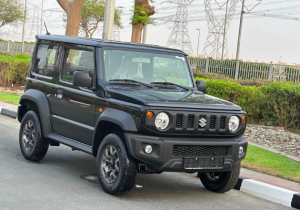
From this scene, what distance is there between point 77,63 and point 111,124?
138 centimetres

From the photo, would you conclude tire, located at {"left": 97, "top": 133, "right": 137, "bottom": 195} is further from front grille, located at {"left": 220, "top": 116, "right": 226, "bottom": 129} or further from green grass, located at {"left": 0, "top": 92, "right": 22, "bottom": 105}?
green grass, located at {"left": 0, "top": 92, "right": 22, "bottom": 105}

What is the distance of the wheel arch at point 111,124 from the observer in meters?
6.64

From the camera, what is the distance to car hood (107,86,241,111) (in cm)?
663

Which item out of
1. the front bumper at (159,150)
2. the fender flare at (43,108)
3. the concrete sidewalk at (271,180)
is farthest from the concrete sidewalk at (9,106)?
the front bumper at (159,150)

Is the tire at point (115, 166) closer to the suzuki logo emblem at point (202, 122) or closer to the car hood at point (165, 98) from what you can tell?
the car hood at point (165, 98)

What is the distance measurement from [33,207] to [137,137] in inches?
56.3

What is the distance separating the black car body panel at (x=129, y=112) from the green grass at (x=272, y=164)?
6.20 ft

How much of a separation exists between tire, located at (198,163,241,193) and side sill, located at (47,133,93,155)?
68.0 inches

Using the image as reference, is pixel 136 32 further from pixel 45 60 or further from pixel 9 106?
pixel 45 60

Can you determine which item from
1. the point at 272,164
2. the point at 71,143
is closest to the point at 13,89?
the point at 272,164

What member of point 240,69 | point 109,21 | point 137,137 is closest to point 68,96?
point 137,137

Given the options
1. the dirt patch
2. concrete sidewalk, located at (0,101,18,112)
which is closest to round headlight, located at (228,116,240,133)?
concrete sidewalk, located at (0,101,18,112)

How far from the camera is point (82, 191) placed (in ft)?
23.1

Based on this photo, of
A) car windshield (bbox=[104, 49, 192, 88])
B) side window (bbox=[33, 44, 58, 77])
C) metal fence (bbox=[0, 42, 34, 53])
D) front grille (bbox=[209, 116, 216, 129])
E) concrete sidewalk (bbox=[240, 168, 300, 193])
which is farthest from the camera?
metal fence (bbox=[0, 42, 34, 53])
